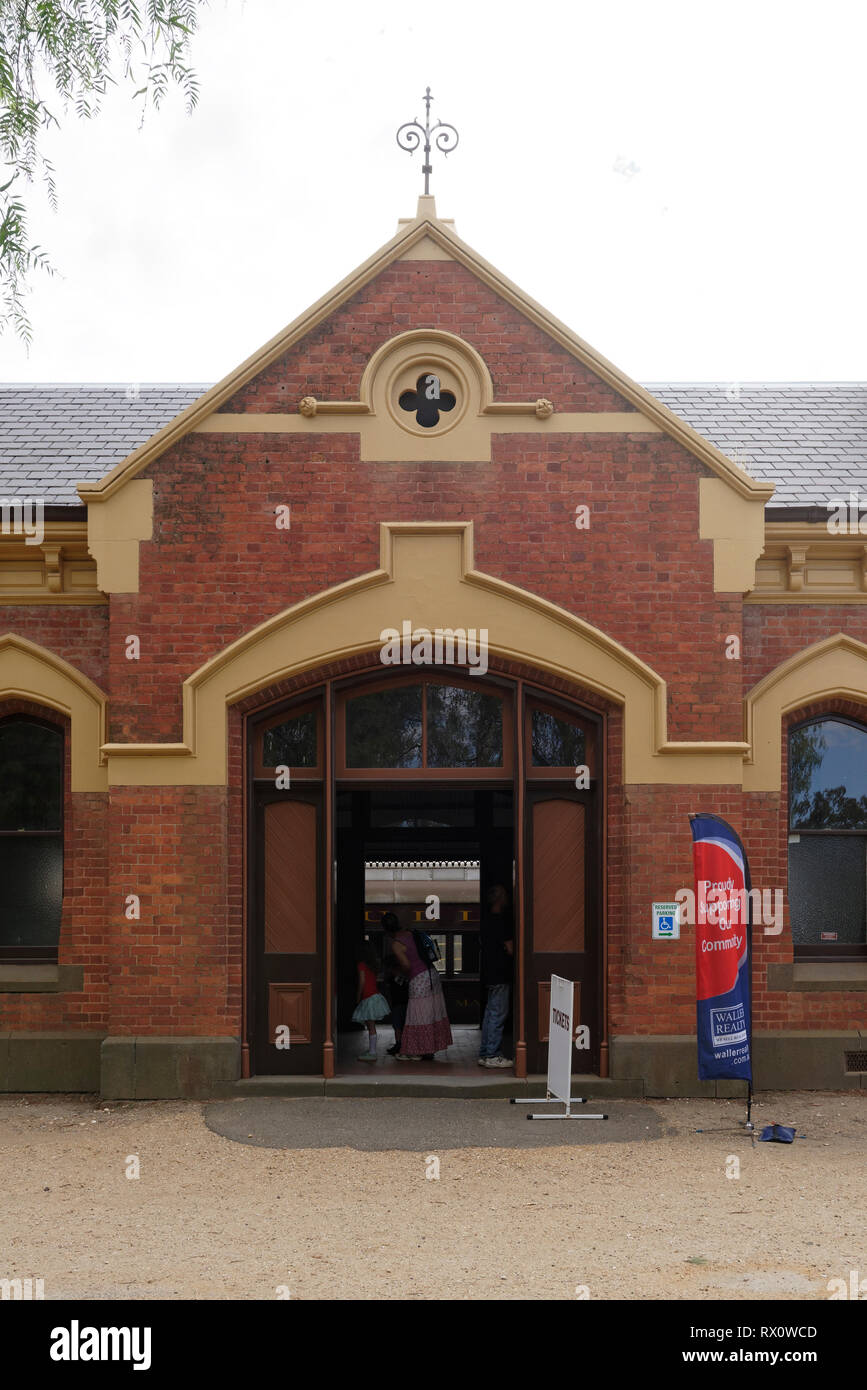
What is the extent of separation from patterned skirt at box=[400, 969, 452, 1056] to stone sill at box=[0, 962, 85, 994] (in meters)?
3.00

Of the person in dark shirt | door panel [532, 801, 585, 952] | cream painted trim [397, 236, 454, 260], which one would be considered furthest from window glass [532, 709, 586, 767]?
cream painted trim [397, 236, 454, 260]

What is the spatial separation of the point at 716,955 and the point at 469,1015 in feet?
20.2

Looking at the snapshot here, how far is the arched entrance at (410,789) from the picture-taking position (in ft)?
35.7

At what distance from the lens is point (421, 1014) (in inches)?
461

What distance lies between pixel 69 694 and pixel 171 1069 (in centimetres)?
348

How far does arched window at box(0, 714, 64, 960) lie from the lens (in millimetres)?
11695

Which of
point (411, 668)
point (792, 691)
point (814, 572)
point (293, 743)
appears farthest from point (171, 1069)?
point (814, 572)

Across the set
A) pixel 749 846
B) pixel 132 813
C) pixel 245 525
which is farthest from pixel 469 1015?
pixel 245 525

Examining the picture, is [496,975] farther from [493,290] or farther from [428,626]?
[493,290]

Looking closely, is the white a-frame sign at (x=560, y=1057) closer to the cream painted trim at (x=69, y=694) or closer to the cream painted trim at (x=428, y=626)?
the cream painted trim at (x=428, y=626)

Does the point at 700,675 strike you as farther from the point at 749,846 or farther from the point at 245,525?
the point at 245,525

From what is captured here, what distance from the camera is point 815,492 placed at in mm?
11680

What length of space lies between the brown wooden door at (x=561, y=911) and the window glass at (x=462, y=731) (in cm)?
56

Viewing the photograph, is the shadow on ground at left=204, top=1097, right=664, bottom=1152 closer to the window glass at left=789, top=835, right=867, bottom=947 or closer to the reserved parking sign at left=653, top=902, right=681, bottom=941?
the reserved parking sign at left=653, top=902, right=681, bottom=941
